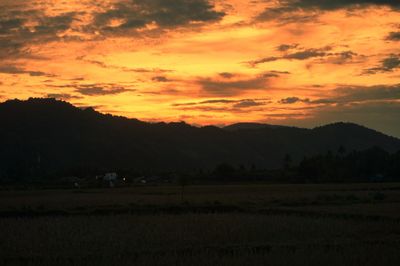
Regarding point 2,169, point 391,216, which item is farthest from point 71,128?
point 391,216

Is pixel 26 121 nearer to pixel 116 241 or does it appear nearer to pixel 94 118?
pixel 94 118

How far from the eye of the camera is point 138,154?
570 ft

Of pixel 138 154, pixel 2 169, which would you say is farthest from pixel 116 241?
pixel 138 154

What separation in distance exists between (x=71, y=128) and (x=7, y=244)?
512 ft

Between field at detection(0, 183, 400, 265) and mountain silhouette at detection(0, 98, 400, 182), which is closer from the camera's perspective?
field at detection(0, 183, 400, 265)

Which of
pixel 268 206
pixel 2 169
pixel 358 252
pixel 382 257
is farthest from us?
A: pixel 2 169

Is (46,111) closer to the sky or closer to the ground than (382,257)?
closer to the sky

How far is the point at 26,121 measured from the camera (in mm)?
171500

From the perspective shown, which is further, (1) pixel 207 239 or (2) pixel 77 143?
(2) pixel 77 143

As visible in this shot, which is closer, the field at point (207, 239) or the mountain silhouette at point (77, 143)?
the field at point (207, 239)

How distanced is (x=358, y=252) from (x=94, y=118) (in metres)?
179

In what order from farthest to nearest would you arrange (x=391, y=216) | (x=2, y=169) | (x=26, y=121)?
(x=26, y=121) < (x=2, y=169) < (x=391, y=216)

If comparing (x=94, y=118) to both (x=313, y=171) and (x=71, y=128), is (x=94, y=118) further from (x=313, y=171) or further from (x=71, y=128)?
(x=313, y=171)

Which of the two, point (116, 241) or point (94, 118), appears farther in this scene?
point (94, 118)
